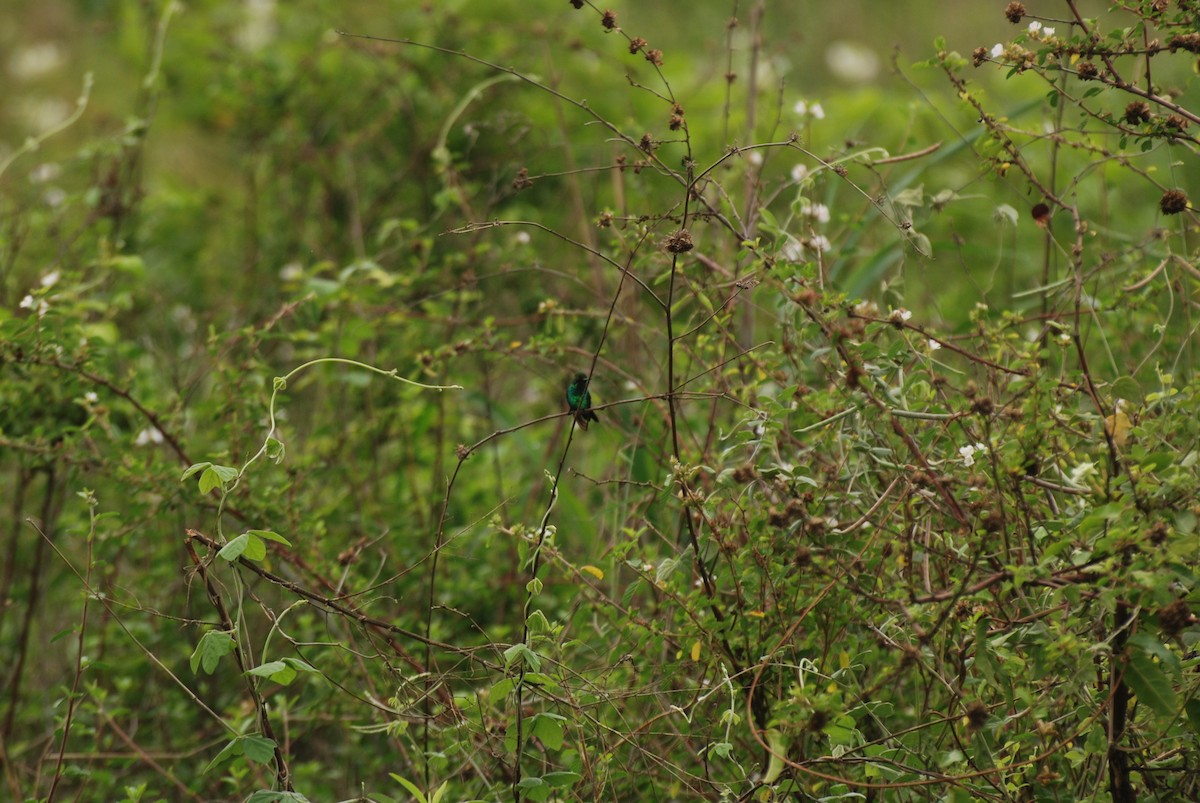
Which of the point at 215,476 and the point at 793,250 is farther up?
the point at 793,250

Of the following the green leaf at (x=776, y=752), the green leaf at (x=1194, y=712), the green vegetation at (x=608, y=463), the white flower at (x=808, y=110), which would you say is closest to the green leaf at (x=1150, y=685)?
the green vegetation at (x=608, y=463)

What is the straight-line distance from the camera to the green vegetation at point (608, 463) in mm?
1534

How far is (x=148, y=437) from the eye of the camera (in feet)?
8.15

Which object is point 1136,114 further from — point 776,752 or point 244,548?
point 244,548

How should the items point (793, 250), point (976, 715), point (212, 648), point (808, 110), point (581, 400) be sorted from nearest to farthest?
point (976, 715) → point (212, 648) → point (581, 400) → point (793, 250) → point (808, 110)

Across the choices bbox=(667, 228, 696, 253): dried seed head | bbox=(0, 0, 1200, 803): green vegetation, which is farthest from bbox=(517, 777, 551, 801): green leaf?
bbox=(667, 228, 696, 253): dried seed head

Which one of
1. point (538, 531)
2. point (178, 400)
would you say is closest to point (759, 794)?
point (538, 531)

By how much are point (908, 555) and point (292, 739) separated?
1382 millimetres

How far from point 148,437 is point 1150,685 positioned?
2.02m

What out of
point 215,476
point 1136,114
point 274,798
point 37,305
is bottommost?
point 274,798

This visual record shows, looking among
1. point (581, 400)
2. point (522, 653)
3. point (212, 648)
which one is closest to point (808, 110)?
point (581, 400)

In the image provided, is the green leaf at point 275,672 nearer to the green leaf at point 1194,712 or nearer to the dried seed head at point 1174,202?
the green leaf at point 1194,712

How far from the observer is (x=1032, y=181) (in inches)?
68.8

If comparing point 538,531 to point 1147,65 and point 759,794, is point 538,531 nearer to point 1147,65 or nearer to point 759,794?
point 759,794
